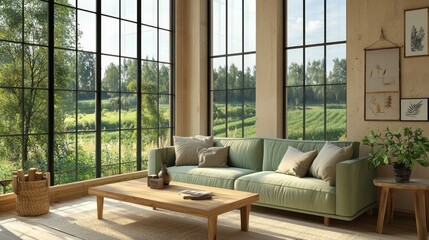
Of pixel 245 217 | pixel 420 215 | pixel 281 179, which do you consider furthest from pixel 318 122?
pixel 245 217

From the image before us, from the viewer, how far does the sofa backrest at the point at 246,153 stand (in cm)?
525

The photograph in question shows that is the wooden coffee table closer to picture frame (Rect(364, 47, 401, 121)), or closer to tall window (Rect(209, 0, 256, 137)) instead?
picture frame (Rect(364, 47, 401, 121))

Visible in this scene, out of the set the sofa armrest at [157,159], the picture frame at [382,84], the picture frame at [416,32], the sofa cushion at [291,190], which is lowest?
the sofa cushion at [291,190]

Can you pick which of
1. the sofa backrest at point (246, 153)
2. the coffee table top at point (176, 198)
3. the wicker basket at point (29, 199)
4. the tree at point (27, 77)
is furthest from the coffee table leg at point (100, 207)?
the sofa backrest at point (246, 153)

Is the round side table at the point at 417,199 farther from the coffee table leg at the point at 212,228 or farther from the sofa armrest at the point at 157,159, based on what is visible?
the sofa armrest at the point at 157,159

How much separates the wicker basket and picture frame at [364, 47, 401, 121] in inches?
157

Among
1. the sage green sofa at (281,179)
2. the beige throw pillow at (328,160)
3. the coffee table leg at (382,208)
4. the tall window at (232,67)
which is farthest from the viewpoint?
the tall window at (232,67)

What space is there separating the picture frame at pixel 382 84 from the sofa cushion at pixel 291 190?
121 cm

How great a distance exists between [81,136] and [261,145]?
2.53 meters

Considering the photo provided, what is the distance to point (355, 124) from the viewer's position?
4887 mm

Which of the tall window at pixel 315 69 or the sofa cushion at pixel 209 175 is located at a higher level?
the tall window at pixel 315 69

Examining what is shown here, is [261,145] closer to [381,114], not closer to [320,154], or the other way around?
[320,154]

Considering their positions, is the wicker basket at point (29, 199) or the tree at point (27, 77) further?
the tree at point (27, 77)

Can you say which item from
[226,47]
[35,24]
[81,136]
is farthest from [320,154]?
[35,24]
